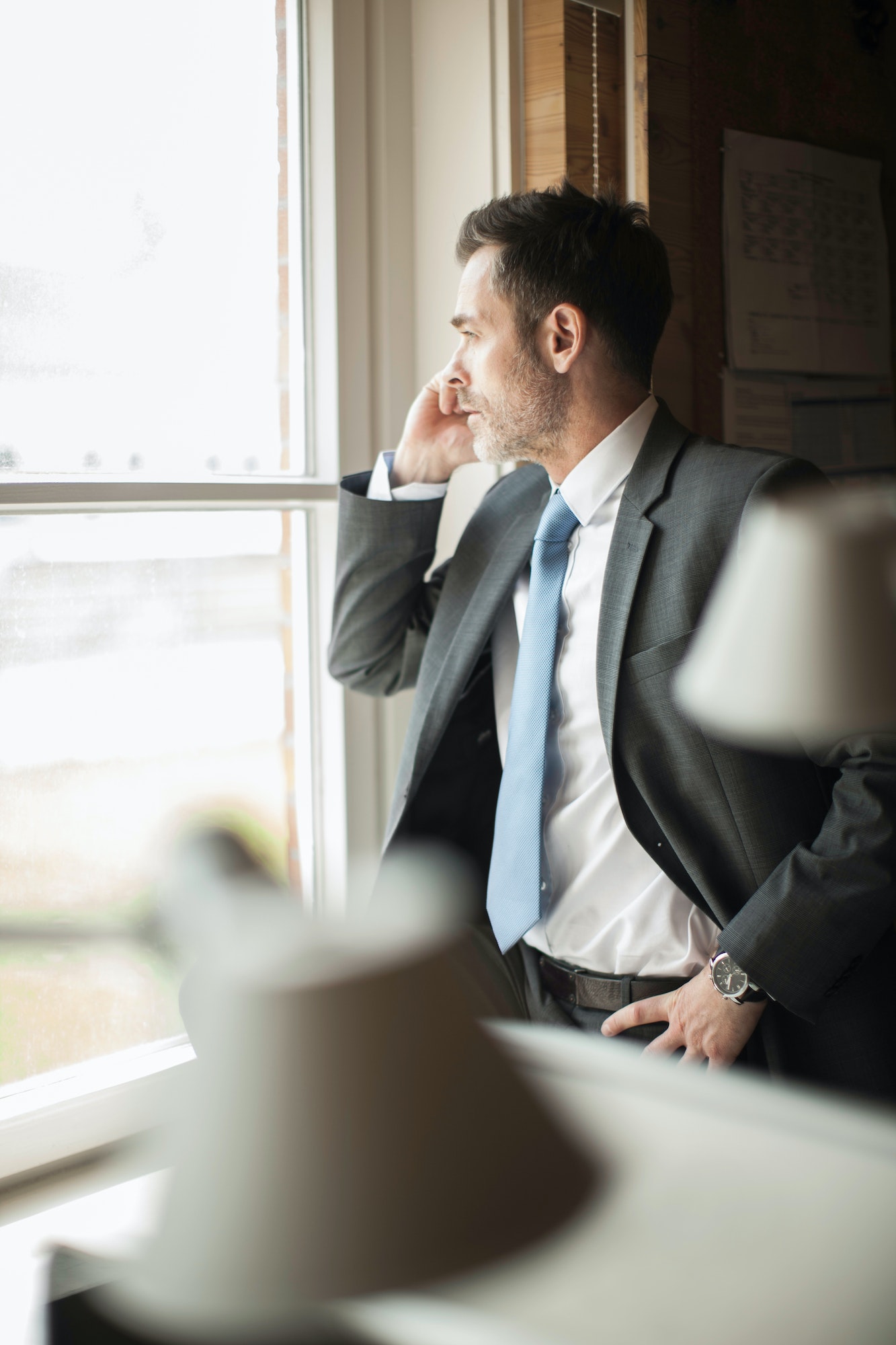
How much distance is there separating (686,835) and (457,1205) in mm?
926

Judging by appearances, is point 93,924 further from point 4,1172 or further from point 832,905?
point 832,905

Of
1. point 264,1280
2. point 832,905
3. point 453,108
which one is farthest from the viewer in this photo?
point 453,108

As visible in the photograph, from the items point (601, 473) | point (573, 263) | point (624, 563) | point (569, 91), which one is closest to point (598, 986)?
point (624, 563)

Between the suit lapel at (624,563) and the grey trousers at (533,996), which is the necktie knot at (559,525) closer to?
the suit lapel at (624,563)

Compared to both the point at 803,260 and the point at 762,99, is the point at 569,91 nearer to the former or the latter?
the point at 762,99

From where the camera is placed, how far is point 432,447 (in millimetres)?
1615

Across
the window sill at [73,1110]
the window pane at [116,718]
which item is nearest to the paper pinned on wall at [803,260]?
the window pane at [116,718]

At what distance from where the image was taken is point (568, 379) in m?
1.46

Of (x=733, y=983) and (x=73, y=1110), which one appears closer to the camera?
(x=733, y=983)

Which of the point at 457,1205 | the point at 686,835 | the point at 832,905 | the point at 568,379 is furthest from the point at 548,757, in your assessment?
the point at 457,1205

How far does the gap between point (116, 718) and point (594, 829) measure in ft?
2.42

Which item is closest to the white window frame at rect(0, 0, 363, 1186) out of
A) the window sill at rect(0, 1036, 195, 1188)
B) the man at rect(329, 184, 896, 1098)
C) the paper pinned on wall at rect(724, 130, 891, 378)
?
the window sill at rect(0, 1036, 195, 1188)

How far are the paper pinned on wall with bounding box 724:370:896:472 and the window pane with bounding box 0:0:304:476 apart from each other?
0.83m

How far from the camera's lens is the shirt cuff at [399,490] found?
1610mm
